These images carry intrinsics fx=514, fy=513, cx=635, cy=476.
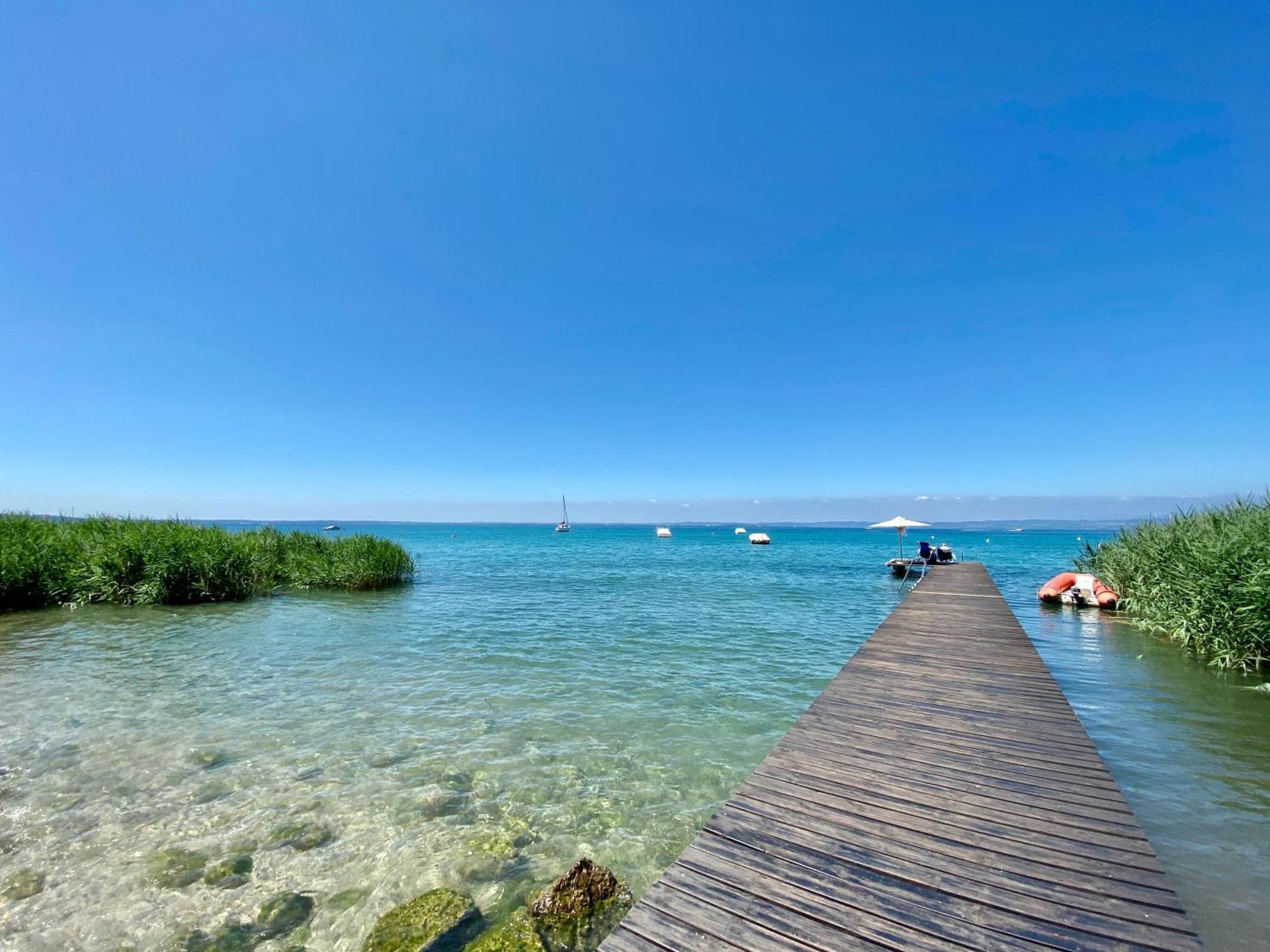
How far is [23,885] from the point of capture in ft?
14.4

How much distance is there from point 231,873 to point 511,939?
294 centimetres

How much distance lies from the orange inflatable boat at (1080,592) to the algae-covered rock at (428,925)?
23913 millimetres

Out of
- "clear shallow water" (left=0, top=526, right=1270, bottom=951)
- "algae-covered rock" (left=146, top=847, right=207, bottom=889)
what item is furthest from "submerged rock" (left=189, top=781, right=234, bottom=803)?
"algae-covered rock" (left=146, top=847, right=207, bottom=889)

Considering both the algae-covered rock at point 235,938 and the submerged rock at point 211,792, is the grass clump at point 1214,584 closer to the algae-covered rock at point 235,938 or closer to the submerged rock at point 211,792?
the algae-covered rock at point 235,938

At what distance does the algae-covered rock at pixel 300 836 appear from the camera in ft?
16.6

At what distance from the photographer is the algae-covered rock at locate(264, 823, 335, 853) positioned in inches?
200

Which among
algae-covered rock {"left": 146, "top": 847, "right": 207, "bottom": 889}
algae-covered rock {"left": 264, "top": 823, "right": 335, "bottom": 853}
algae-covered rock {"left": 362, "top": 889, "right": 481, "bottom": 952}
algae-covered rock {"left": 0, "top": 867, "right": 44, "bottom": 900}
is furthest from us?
algae-covered rock {"left": 264, "top": 823, "right": 335, "bottom": 853}

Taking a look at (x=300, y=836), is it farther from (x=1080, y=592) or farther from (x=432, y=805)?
(x=1080, y=592)

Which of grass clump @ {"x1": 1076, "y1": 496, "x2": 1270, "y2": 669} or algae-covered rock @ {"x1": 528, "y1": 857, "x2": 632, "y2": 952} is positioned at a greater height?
grass clump @ {"x1": 1076, "y1": 496, "x2": 1270, "y2": 669}

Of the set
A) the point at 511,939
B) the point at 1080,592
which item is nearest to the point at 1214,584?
the point at 1080,592

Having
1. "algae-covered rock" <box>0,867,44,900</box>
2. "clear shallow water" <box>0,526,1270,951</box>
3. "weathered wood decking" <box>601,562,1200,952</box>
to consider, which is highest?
"weathered wood decking" <box>601,562,1200,952</box>

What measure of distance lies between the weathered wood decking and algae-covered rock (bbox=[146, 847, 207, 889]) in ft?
14.5

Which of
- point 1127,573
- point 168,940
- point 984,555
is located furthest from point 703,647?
point 984,555

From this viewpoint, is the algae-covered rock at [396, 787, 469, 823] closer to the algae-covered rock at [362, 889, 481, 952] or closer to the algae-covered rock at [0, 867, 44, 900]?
the algae-covered rock at [362, 889, 481, 952]
